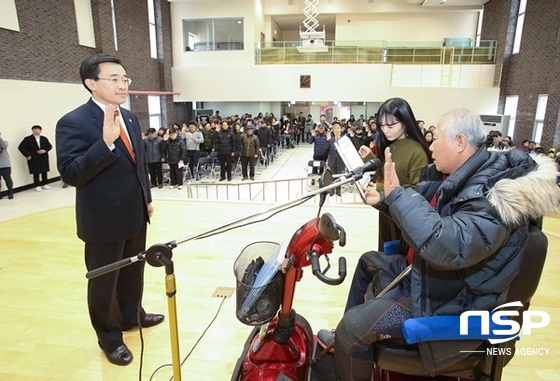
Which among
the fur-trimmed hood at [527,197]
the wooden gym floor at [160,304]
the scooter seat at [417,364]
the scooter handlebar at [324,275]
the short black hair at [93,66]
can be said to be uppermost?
the short black hair at [93,66]

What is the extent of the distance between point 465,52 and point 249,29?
8.60m

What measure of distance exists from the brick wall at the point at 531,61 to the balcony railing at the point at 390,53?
0.83m

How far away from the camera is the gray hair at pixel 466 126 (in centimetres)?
128

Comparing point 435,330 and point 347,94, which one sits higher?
point 347,94

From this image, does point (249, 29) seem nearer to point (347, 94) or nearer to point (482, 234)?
point (347, 94)

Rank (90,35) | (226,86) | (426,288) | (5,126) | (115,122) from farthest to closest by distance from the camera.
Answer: (226,86), (90,35), (5,126), (115,122), (426,288)

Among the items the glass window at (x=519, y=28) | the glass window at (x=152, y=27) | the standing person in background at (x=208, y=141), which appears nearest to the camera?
the standing person in background at (x=208, y=141)

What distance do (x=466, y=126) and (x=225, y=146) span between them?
8304 mm

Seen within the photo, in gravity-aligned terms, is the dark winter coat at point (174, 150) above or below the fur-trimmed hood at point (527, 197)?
below

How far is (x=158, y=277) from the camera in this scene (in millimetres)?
3037

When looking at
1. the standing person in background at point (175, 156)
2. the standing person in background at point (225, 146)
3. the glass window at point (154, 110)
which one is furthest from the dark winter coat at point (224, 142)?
the glass window at point (154, 110)

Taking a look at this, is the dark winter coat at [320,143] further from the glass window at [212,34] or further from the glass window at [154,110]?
the glass window at [212,34]

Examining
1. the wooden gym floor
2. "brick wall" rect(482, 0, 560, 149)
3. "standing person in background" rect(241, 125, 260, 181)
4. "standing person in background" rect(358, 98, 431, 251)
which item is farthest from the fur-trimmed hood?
"brick wall" rect(482, 0, 560, 149)

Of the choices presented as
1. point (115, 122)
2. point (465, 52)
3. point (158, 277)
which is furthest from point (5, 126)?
point (465, 52)
